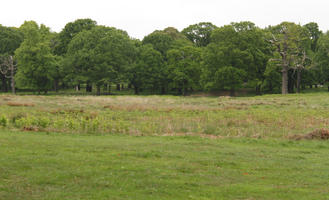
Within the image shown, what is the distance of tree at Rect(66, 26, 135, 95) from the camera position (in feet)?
245

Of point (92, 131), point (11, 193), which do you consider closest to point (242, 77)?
point (92, 131)

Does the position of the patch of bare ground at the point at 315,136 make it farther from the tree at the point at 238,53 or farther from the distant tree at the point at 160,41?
the distant tree at the point at 160,41

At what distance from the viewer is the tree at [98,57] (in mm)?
74688

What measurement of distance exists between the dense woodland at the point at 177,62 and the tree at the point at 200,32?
2244 cm

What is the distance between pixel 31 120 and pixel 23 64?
196 ft

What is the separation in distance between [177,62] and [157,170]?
233ft

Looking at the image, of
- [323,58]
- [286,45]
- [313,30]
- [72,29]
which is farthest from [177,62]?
[313,30]

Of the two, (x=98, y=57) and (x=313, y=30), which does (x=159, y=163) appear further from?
(x=313, y=30)

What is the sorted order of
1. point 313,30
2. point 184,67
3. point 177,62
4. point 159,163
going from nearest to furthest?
point 159,163
point 184,67
point 177,62
point 313,30

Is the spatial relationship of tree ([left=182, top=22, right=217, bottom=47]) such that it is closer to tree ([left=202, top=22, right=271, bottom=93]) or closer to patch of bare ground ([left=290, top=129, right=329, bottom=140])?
tree ([left=202, top=22, right=271, bottom=93])

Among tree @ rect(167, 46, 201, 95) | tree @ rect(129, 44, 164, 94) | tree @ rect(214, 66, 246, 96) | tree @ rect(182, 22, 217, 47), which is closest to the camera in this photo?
tree @ rect(214, 66, 246, 96)

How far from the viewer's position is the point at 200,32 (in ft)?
347

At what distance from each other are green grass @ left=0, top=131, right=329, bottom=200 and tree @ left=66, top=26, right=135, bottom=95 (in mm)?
59299

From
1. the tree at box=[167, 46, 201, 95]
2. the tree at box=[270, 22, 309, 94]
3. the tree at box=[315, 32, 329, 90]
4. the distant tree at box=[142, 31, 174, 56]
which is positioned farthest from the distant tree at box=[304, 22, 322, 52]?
the distant tree at box=[142, 31, 174, 56]
